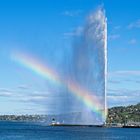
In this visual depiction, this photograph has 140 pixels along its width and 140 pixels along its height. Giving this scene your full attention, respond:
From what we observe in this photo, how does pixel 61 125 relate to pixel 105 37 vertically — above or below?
below

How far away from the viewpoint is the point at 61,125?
19850 centimetres

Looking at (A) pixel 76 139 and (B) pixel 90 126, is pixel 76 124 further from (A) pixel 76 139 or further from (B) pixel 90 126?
(A) pixel 76 139

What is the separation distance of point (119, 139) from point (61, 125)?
86514mm

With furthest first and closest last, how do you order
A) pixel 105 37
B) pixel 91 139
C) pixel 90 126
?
1. pixel 90 126
2. pixel 105 37
3. pixel 91 139

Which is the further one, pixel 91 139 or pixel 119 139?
pixel 119 139

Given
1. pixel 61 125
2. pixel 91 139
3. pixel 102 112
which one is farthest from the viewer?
pixel 61 125

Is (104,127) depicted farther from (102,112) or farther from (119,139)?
(119,139)

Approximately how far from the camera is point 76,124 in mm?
168375

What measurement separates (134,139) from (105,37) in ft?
81.5

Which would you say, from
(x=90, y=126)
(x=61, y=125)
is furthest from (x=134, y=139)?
(x=61, y=125)

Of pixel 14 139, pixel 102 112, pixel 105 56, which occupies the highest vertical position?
pixel 105 56

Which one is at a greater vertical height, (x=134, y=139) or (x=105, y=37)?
(x=105, y=37)

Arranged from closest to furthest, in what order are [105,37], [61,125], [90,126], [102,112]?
[105,37], [102,112], [90,126], [61,125]

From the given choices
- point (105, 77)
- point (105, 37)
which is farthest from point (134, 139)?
point (105, 37)
